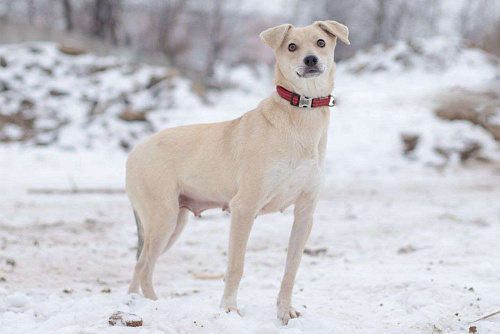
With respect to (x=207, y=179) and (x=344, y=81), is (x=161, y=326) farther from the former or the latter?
(x=344, y=81)

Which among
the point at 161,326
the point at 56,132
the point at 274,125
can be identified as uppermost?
the point at 274,125

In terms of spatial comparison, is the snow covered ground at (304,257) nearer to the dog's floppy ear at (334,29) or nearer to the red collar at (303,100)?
the red collar at (303,100)

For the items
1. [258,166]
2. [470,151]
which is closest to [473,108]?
[470,151]

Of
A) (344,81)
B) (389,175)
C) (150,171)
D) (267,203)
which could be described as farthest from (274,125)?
(344,81)

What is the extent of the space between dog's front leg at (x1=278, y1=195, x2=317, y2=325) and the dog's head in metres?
0.87

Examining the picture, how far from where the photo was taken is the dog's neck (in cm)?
331

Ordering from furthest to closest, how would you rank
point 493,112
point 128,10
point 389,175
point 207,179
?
point 128,10 → point 493,112 → point 389,175 → point 207,179

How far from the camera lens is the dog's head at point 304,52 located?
3160 mm

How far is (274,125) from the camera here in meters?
3.33

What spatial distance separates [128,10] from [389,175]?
28790mm

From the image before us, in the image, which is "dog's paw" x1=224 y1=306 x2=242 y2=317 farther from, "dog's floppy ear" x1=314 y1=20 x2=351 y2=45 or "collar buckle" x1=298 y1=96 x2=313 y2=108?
"dog's floppy ear" x1=314 y1=20 x2=351 y2=45

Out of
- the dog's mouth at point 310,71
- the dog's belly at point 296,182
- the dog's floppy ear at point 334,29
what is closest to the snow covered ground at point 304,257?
the dog's belly at point 296,182

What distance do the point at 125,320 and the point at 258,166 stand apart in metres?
1.37

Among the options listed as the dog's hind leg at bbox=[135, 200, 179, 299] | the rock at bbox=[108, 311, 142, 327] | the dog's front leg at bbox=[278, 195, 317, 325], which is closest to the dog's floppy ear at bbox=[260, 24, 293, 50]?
the dog's front leg at bbox=[278, 195, 317, 325]
